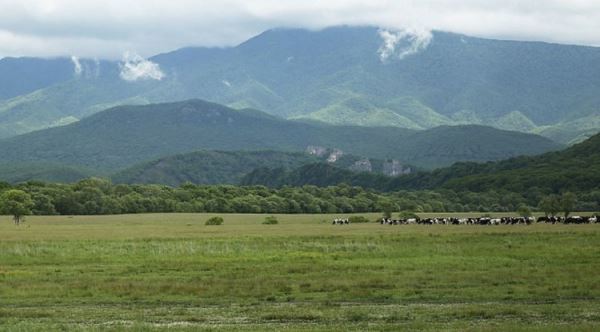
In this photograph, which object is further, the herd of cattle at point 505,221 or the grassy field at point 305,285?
the herd of cattle at point 505,221

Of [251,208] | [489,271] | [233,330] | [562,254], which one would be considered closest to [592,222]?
[562,254]

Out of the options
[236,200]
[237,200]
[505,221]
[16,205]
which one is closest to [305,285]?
[505,221]

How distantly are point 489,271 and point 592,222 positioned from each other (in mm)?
54230

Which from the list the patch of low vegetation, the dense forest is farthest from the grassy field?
the dense forest

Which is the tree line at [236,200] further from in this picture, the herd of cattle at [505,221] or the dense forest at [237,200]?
the herd of cattle at [505,221]

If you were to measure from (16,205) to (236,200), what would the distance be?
200ft

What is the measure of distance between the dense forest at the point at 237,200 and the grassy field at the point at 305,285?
90.1m

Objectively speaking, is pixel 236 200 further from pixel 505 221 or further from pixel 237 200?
pixel 505 221

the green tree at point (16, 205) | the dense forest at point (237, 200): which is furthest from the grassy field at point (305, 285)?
the dense forest at point (237, 200)

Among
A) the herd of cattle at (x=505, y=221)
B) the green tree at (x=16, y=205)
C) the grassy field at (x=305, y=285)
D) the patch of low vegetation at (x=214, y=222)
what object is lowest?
the grassy field at (x=305, y=285)

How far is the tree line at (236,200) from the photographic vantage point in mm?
156375

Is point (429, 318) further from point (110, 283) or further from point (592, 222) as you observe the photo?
point (592, 222)

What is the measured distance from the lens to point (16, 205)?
117 m

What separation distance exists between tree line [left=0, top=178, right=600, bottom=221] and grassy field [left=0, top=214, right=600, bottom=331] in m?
88.0
